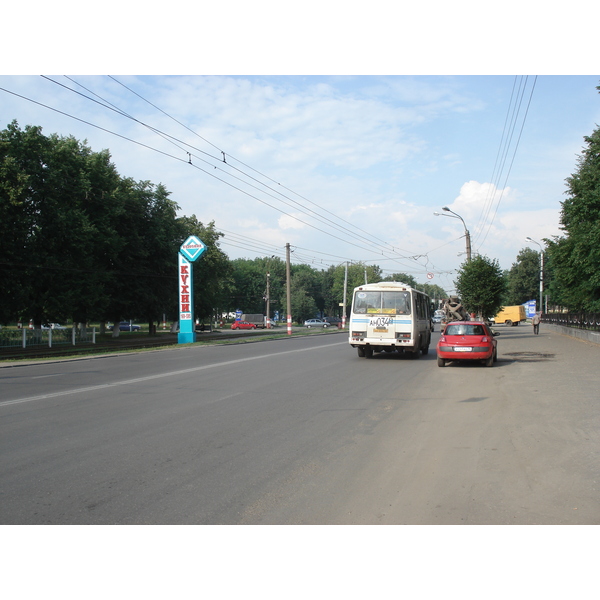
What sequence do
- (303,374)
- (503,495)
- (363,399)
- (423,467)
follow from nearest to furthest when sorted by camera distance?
(503,495) < (423,467) < (363,399) < (303,374)

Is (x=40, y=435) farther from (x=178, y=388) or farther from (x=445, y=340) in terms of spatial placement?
(x=445, y=340)

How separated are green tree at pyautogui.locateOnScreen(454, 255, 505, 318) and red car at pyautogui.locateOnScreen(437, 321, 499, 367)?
2236 centimetres

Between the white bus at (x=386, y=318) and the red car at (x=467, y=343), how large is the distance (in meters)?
2.49

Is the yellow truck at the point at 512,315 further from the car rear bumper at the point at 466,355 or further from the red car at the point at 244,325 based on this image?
the car rear bumper at the point at 466,355

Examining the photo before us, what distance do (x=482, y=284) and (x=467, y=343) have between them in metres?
23.4

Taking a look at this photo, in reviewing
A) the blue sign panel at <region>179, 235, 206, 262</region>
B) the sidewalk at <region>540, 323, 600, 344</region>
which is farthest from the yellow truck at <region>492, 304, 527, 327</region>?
the blue sign panel at <region>179, 235, 206, 262</region>

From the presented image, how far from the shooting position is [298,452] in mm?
7145

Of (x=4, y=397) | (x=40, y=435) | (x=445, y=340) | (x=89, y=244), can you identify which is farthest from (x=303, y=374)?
(x=89, y=244)

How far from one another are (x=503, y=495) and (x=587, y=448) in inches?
108

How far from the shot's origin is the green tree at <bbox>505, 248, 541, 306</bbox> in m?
100

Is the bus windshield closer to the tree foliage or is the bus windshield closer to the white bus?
the white bus

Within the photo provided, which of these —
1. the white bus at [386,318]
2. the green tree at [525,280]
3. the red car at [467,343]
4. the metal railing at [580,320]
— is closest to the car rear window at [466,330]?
the red car at [467,343]

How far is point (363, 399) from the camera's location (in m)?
11.7

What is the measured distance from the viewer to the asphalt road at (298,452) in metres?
5.05
